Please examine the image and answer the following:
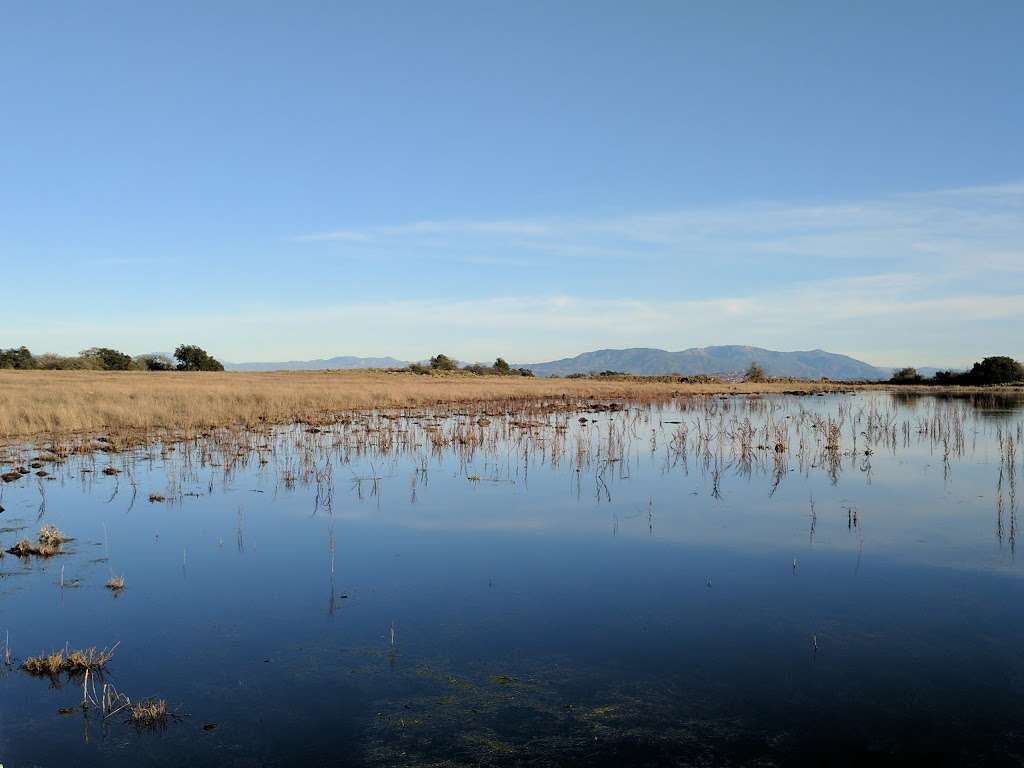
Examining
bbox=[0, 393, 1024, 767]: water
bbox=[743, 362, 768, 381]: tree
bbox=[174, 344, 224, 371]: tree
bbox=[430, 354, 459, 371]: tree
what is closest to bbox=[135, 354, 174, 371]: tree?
bbox=[174, 344, 224, 371]: tree

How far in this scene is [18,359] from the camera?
72000 millimetres

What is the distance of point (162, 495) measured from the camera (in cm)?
1451

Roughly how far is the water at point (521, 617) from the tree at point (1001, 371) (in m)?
49.2

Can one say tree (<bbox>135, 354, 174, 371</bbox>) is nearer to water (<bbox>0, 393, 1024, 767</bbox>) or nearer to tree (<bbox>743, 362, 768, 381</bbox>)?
tree (<bbox>743, 362, 768, 381</bbox>)

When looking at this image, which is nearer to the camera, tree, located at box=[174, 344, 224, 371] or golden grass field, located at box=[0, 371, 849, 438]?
golden grass field, located at box=[0, 371, 849, 438]

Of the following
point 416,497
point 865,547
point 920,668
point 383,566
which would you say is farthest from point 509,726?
point 416,497

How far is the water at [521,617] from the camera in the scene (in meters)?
5.48

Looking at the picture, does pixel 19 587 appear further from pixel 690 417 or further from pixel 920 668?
pixel 690 417

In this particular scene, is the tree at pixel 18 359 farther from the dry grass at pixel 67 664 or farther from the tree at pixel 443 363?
the dry grass at pixel 67 664

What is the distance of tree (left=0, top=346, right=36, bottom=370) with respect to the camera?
229ft

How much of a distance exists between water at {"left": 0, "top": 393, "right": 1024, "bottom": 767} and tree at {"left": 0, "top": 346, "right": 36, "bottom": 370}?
6394 centimetres

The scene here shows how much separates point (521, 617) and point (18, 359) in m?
78.9

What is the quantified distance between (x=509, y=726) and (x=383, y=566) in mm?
4633

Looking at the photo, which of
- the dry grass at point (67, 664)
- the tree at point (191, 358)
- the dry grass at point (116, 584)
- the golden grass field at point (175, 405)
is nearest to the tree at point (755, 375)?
the golden grass field at point (175, 405)
